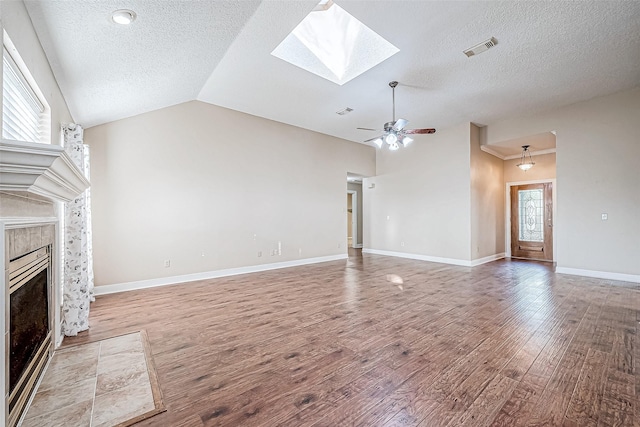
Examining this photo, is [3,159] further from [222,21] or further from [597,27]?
[597,27]

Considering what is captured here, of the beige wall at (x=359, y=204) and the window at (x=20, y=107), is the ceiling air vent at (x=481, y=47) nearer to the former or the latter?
the window at (x=20, y=107)

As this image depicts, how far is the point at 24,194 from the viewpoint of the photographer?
1741 mm

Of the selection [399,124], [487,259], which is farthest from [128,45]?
[487,259]

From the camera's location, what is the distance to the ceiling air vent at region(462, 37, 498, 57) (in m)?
3.49

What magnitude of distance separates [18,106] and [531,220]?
396 inches

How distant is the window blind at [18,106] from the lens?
1811 mm

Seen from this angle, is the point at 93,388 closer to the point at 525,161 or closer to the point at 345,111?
the point at 345,111

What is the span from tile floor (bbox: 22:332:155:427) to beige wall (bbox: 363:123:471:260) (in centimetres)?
662

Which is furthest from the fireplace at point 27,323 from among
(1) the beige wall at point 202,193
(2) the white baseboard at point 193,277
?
(1) the beige wall at point 202,193

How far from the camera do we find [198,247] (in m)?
5.29

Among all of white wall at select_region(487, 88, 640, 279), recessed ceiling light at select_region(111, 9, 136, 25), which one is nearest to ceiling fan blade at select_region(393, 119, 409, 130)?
recessed ceiling light at select_region(111, 9, 136, 25)

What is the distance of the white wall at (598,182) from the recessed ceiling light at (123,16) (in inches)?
286

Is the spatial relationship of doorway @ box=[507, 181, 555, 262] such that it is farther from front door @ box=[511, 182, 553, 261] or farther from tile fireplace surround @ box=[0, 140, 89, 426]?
tile fireplace surround @ box=[0, 140, 89, 426]

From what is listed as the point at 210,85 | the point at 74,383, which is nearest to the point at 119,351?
the point at 74,383
